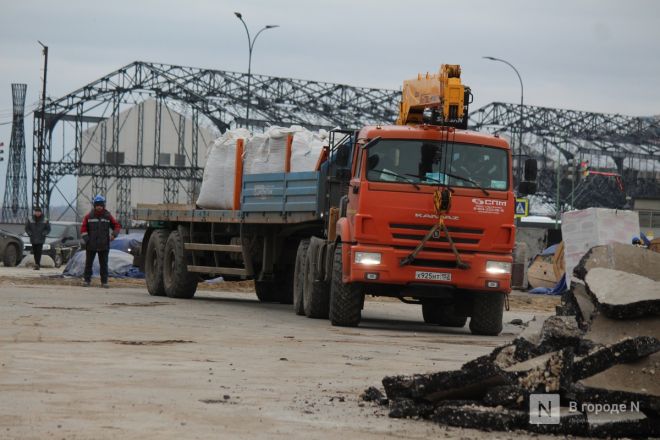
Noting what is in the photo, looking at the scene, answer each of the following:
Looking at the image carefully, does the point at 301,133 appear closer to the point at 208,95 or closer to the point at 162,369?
the point at 162,369

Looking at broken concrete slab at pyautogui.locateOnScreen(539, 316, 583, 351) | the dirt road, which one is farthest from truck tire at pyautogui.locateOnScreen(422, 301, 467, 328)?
broken concrete slab at pyautogui.locateOnScreen(539, 316, 583, 351)

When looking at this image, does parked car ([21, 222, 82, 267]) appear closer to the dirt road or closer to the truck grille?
the dirt road

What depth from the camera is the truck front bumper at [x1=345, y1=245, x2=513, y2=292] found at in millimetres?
17688

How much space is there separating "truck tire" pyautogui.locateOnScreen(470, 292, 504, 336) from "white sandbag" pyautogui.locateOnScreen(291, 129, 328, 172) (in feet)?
13.1

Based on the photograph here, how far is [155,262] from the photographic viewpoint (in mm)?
27328

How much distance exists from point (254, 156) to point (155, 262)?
504 centimetres

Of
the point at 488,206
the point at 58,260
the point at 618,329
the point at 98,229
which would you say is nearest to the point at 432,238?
the point at 488,206

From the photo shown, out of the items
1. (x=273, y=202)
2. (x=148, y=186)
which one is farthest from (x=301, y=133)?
(x=148, y=186)

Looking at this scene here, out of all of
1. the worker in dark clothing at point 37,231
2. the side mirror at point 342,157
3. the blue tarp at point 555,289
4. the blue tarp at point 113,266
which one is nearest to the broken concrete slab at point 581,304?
the side mirror at point 342,157

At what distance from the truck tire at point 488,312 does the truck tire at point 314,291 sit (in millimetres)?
Answer: 2451

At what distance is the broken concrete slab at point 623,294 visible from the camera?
10.3m

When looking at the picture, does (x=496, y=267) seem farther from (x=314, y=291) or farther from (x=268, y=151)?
(x=268, y=151)

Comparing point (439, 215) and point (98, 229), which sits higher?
point (439, 215)

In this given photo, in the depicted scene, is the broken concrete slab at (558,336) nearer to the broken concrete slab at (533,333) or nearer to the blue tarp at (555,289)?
the broken concrete slab at (533,333)
